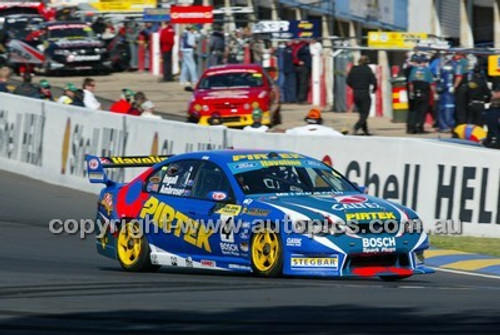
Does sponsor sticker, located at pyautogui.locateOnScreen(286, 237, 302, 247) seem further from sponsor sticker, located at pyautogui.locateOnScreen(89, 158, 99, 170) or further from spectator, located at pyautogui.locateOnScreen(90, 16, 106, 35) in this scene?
spectator, located at pyautogui.locateOnScreen(90, 16, 106, 35)

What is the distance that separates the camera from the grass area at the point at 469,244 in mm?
16406

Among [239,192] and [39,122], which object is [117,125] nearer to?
[39,122]

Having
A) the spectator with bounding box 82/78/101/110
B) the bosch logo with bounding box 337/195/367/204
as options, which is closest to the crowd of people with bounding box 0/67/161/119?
the spectator with bounding box 82/78/101/110

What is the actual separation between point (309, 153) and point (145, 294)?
25.9 ft

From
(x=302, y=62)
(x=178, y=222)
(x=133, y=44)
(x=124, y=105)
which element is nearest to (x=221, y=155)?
(x=178, y=222)

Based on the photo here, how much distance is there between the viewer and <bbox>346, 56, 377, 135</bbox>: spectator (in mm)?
28203

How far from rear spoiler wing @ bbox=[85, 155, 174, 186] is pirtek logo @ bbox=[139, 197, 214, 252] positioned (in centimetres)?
90

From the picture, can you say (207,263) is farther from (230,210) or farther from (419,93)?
(419,93)

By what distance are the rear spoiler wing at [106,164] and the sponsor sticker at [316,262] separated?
282 centimetres

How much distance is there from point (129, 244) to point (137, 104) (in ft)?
32.8

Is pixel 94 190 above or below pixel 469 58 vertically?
below

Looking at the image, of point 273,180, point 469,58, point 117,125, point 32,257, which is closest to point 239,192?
point 273,180

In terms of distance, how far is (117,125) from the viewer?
2312cm

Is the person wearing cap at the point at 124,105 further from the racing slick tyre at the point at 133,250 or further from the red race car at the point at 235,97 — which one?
the racing slick tyre at the point at 133,250
